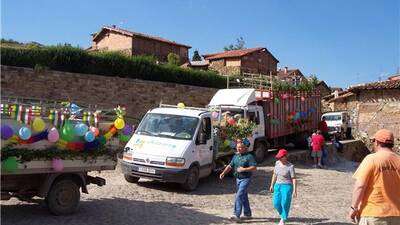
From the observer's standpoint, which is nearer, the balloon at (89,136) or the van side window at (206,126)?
the balloon at (89,136)

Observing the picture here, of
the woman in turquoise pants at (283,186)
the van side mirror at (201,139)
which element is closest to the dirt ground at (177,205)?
the woman in turquoise pants at (283,186)

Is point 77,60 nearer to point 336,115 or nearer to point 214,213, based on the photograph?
point 214,213

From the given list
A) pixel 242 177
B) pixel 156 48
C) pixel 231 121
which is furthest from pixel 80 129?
pixel 156 48

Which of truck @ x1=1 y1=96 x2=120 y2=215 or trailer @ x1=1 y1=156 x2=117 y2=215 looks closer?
truck @ x1=1 y1=96 x2=120 y2=215

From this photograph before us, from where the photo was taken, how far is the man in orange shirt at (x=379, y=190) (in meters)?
5.55

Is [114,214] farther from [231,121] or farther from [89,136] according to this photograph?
[231,121]

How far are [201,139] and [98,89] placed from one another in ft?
37.9

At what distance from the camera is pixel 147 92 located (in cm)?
2669

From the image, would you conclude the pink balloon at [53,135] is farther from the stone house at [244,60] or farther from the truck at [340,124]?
the stone house at [244,60]

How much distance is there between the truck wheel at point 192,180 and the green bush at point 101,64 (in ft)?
37.2

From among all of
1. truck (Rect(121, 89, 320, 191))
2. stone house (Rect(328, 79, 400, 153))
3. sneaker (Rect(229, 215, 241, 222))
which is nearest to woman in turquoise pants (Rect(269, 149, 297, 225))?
sneaker (Rect(229, 215, 241, 222))

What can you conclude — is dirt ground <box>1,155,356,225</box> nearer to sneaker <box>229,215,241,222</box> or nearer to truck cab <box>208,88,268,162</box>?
sneaker <box>229,215,241,222</box>

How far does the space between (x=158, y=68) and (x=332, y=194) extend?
15.4 metres

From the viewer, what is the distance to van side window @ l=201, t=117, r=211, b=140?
14344 millimetres
